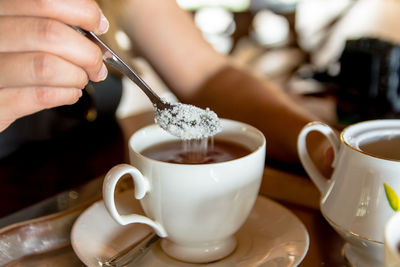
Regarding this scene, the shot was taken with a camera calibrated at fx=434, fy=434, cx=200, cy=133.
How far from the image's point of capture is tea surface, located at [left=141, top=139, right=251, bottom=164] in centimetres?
46

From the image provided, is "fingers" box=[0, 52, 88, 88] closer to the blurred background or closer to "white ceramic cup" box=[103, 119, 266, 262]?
"white ceramic cup" box=[103, 119, 266, 262]

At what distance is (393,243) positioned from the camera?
28cm

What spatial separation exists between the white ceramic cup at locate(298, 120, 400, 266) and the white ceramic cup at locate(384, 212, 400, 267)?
0.30 ft

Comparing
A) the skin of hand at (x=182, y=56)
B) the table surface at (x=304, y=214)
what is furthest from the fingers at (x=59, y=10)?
the skin of hand at (x=182, y=56)

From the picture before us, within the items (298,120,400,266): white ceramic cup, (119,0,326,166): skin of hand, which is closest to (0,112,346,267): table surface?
(298,120,400,266): white ceramic cup

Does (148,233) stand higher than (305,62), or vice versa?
(148,233)

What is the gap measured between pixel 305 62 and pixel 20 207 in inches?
85.2

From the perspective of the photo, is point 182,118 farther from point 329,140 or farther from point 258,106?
point 258,106

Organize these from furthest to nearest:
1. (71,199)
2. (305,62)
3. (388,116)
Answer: (305,62)
(388,116)
(71,199)

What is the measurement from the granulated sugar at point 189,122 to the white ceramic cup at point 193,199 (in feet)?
0.15

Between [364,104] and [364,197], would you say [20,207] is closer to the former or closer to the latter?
[364,197]

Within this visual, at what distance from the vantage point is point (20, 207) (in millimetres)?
567

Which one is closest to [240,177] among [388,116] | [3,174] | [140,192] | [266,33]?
[140,192]

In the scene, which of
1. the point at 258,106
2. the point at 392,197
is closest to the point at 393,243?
the point at 392,197
